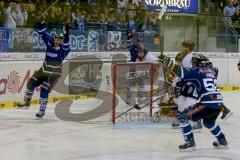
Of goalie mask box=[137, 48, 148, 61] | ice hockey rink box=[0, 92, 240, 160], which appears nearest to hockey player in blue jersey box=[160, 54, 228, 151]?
ice hockey rink box=[0, 92, 240, 160]

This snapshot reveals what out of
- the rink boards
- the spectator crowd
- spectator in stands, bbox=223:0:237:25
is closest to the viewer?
the rink boards

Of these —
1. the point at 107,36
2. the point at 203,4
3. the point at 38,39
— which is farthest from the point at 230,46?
the point at 38,39

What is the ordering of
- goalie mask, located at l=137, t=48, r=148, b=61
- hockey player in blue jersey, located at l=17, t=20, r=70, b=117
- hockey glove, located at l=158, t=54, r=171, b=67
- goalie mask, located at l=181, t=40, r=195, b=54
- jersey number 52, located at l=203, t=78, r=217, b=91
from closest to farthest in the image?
jersey number 52, located at l=203, t=78, r=217, b=91 → goalie mask, located at l=181, t=40, r=195, b=54 → hockey glove, located at l=158, t=54, r=171, b=67 → hockey player in blue jersey, located at l=17, t=20, r=70, b=117 → goalie mask, located at l=137, t=48, r=148, b=61

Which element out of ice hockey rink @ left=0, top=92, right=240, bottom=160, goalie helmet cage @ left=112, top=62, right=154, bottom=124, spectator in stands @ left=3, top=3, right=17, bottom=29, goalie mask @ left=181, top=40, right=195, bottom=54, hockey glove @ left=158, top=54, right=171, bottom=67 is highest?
spectator in stands @ left=3, top=3, right=17, bottom=29

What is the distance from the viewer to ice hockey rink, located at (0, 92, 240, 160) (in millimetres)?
7316

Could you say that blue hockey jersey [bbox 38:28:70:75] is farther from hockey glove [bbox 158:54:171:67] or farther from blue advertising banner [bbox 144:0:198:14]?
blue advertising banner [bbox 144:0:198:14]

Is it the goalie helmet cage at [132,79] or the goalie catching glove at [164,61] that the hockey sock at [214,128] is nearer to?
the goalie catching glove at [164,61]

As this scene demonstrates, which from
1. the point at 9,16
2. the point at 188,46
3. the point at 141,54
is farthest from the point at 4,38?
the point at 188,46

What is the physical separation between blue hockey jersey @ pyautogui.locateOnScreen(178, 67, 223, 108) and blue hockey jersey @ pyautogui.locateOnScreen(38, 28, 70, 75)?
3765mm

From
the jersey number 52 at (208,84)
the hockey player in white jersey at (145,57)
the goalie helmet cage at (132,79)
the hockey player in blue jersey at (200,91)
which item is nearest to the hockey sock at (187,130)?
the hockey player in blue jersey at (200,91)

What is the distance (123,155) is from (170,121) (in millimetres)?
3198

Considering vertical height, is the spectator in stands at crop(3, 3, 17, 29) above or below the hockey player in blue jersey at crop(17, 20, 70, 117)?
above

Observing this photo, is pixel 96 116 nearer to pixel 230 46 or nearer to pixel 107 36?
pixel 107 36

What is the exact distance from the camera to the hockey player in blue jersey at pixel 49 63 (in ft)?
34.9
